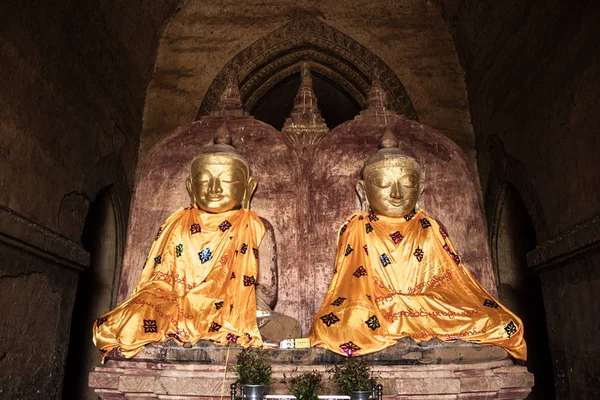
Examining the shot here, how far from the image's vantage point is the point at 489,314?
127 inches

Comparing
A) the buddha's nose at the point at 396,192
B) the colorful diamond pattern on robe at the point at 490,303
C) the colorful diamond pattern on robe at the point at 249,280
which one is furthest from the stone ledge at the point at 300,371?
the buddha's nose at the point at 396,192

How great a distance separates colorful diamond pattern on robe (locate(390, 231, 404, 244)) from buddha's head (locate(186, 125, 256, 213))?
1263 mm

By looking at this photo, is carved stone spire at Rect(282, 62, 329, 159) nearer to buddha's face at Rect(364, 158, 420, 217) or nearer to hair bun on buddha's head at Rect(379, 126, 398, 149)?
hair bun on buddha's head at Rect(379, 126, 398, 149)

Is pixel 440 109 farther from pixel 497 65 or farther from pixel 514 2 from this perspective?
pixel 514 2

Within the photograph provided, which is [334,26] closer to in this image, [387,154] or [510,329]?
[387,154]

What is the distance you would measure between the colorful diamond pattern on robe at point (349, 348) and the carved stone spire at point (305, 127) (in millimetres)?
2008

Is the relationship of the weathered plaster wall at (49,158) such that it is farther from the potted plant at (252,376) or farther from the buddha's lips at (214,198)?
the potted plant at (252,376)

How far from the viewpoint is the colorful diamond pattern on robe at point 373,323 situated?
319 cm

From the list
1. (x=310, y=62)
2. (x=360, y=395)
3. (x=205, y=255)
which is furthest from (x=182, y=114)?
(x=360, y=395)

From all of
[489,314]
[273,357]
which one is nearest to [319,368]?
[273,357]

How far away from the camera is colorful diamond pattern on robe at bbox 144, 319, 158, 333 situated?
312 centimetres

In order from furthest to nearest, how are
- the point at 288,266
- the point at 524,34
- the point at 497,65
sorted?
1. the point at 497,65
2. the point at 524,34
3. the point at 288,266

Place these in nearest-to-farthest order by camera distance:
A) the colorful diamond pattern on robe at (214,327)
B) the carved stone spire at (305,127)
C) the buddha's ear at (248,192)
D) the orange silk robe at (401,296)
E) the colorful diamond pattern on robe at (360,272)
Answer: the orange silk robe at (401,296)
the colorful diamond pattern on robe at (214,327)
the colorful diamond pattern on robe at (360,272)
the buddha's ear at (248,192)
the carved stone spire at (305,127)

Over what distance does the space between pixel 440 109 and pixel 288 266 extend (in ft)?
13.0
